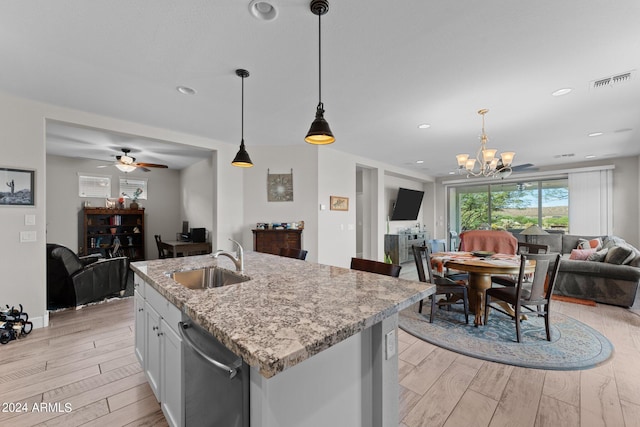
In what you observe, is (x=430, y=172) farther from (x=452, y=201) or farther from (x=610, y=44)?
(x=610, y=44)

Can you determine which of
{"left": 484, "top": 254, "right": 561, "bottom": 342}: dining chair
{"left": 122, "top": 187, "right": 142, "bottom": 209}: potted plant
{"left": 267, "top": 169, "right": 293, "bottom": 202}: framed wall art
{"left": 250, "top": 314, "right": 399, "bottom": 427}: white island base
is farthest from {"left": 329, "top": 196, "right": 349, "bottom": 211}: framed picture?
{"left": 122, "top": 187, "right": 142, "bottom": 209}: potted plant

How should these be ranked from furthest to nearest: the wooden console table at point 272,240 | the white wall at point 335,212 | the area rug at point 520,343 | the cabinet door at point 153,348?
the white wall at point 335,212, the wooden console table at point 272,240, the area rug at point 520,343, the cabinet door at point 153,348

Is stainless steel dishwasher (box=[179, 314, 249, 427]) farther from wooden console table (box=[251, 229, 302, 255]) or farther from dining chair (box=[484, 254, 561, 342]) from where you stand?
wooden console table (box=[251, 229, 302, 255])

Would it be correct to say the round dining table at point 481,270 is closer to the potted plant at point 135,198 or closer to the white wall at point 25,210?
the white wall at point 25,210

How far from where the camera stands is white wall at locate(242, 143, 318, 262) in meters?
4.92

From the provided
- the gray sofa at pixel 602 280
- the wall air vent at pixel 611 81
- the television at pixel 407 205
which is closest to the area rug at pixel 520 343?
the gray sofa at pixel 602 280

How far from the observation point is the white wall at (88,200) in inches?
227

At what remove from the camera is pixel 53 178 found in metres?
5.76

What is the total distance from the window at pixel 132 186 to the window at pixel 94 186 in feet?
0.89

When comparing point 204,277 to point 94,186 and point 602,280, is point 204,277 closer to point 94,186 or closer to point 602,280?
point 602,280

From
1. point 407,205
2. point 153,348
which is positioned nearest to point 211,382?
point 153,348

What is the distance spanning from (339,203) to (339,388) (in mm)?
4398

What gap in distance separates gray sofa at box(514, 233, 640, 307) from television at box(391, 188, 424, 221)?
3.91 metres

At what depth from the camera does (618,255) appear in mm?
3756
